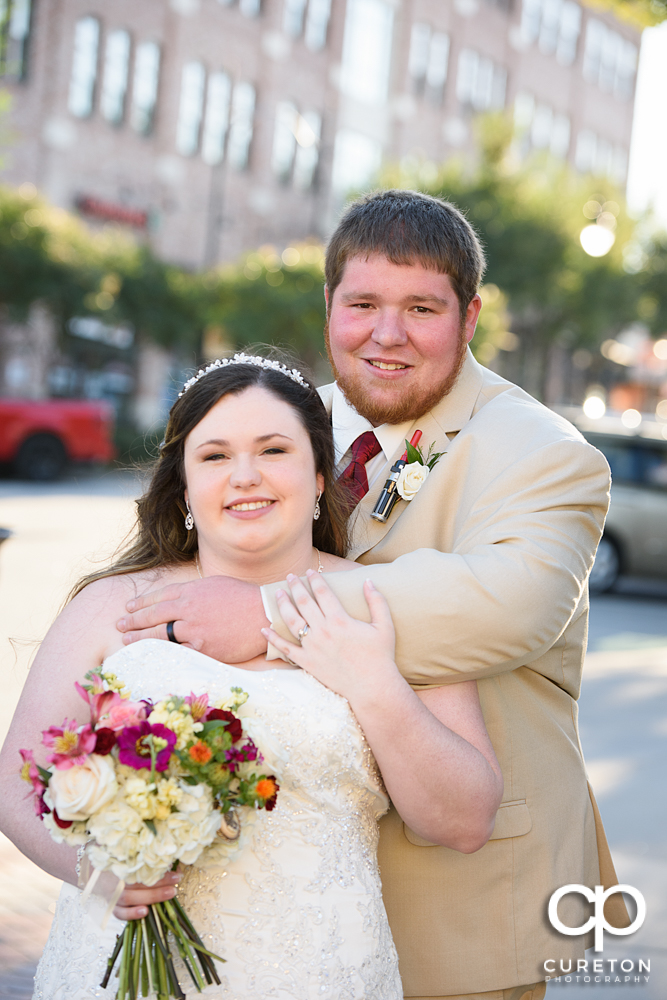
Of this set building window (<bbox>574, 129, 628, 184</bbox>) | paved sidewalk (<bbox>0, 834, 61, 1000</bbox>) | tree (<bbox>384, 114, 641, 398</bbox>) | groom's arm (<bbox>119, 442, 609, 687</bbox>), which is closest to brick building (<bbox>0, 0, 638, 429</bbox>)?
building window (<bbox>574, 129, 628, 184</bbox>)

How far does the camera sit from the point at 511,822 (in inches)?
102

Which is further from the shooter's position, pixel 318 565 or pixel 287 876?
pixel 318 565

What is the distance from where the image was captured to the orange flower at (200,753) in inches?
80.2

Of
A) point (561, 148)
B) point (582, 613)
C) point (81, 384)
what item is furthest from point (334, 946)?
point (561, 148)

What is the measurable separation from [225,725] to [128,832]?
27cm

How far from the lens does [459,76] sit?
38688 millimetres

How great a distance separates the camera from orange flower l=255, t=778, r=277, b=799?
2.11m

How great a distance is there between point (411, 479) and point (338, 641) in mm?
623

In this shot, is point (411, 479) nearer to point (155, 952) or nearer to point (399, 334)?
point (399, 334)

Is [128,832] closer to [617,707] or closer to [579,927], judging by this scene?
[579,927]

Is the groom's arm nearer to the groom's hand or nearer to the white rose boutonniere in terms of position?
the groom's hand

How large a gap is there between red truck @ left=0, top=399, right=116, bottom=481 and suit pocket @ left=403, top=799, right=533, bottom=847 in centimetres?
1712

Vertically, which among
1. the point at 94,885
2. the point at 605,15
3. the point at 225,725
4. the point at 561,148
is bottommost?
the point at 94,885

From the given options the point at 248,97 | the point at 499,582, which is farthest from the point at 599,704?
the point at 248,97
